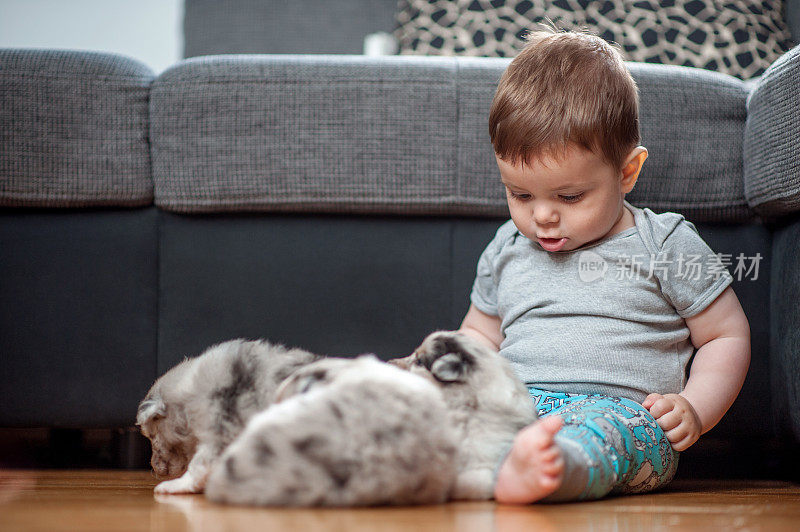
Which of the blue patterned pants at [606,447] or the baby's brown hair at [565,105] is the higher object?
the baby's brown hair at [565,105]

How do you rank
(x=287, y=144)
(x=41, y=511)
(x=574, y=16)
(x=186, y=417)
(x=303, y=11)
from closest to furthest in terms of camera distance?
(x=41, y=511) < (x=186, y=417) < (x=287, y=144) < (x=574, y=16) < (x=303, y=11)

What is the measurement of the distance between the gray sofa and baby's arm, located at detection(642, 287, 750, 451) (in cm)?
19

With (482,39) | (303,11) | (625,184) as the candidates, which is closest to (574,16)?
(482,39)

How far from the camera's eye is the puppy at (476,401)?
0.92m

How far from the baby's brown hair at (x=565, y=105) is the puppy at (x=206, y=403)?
1.64 feet

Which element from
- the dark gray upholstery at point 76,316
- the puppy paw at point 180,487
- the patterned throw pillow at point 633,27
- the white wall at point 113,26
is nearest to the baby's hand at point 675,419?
the puppy paw at point 180,487

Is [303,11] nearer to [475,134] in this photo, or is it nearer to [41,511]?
[475,134]

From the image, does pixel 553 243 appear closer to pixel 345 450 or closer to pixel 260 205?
pixel 260 205

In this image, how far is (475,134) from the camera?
143cm

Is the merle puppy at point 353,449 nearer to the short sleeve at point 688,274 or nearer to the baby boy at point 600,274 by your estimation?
the baby boy at point 600,274

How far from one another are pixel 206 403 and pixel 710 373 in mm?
822

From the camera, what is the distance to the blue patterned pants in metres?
0.92

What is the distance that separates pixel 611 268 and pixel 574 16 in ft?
3.87

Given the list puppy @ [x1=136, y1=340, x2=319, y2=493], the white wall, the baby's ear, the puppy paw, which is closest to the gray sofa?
the baby's ear
